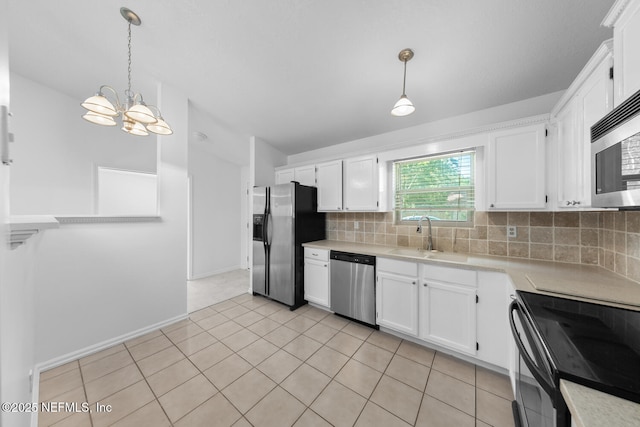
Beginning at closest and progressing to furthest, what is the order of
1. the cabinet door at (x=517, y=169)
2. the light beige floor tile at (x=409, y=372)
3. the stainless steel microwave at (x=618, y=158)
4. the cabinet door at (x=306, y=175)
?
the stainless steel microwave at (x=618, y=158) → the light beige floor tile at (x=409, y=372) → the cabinet door at (x=517, y=169) → the cabinet door at (x=306, y=175)

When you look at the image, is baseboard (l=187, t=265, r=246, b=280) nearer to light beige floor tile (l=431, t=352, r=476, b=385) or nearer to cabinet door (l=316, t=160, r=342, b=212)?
cabinet door (l=316, t=160, r=342, b=212)

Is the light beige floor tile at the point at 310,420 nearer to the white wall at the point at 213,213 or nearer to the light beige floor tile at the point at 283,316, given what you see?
the light beige floor tile at the point at 283,316

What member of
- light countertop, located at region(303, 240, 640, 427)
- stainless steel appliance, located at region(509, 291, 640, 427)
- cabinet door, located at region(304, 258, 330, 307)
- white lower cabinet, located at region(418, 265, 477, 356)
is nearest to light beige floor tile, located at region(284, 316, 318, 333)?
cabinet door, located at region(304, 258, 330, 307)

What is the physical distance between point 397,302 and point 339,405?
1.07 metres

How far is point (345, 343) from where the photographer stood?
2184 mm

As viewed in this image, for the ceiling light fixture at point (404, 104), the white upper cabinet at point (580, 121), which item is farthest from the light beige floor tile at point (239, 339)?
the white upper cabinet at point (580, 121)

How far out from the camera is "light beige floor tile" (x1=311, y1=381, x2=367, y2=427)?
1394mm

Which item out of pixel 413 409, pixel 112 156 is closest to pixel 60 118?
pixel 112 156

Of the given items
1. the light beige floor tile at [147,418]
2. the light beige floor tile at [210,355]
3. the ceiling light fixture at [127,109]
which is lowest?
the light beige floor tile at [147,418]

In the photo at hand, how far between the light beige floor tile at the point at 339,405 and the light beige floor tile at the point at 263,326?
1.01 metres

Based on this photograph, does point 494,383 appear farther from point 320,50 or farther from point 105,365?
point 105,365

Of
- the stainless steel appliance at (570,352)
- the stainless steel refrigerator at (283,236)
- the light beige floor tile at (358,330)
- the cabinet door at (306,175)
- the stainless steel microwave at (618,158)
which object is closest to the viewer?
the stainless steel appliance at (570,352)

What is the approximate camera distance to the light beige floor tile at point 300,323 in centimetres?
246

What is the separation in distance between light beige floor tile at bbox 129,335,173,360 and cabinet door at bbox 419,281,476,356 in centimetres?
259
